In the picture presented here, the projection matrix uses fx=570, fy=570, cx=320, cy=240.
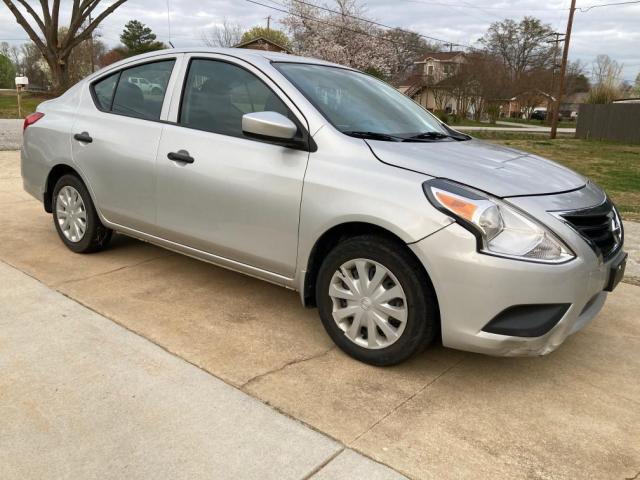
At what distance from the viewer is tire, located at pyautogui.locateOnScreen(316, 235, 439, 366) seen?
9.28 ft

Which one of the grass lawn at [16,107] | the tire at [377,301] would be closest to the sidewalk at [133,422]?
the tire at [377,301]

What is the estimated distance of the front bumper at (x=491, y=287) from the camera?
8.53 ft

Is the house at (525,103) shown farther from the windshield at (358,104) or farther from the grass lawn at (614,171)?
the windshield at (358,104)

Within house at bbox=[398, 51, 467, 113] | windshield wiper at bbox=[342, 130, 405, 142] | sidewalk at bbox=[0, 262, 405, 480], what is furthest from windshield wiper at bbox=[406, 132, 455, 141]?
house at bbox=[398, 51, 467, 113]

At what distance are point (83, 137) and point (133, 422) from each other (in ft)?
8.78

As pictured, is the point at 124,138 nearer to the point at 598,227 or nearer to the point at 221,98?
the point at 221,98

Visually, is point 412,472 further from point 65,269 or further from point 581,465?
point 65,269

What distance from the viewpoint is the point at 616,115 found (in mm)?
26469

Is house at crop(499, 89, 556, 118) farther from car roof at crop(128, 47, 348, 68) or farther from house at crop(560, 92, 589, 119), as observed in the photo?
car roof at crop(128, 47, 348, 68)

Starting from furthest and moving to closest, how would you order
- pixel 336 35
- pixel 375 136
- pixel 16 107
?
pixel 336 35
pixel 16 107
pixel 375 136

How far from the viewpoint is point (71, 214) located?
473cm

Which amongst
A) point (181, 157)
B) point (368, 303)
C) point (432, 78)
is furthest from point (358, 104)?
point (432, 78)

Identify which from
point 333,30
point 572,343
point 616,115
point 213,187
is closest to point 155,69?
point 213,187

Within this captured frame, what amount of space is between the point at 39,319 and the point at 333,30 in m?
39.6
